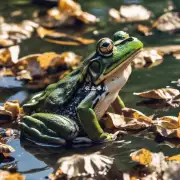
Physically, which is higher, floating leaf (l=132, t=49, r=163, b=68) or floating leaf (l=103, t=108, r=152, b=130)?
floating leaf (l=132, t=49, r=163, b=68)

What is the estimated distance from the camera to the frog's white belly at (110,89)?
12.1ft

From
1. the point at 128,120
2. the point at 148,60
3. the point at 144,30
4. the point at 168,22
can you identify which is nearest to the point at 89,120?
the point at 128,120

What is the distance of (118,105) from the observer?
4.02 meters

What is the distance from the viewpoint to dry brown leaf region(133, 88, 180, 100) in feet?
14.0

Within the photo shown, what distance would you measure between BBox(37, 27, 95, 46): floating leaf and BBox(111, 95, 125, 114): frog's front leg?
1910 mm

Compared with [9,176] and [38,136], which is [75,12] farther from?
[9,176]

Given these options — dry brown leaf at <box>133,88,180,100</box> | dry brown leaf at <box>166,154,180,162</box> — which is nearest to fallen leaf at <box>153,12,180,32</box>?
dry brown leaf at <box>133,88,180,100</box>

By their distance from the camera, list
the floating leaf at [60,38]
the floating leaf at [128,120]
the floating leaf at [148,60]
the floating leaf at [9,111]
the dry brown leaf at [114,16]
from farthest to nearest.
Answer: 1. the dry brown leaf at [114,16]
2. the floating leaf at [60,38]
3. the floating leaf at [148,60]
4. the floating leaf at [9,111]
5. the floating leaf at [128,120]

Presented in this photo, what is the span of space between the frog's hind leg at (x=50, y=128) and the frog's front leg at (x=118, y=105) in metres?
0.44

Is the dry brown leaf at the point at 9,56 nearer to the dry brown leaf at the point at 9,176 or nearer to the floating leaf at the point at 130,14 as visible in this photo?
the floating leaf at the point at 130,14

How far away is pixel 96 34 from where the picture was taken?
6133mm

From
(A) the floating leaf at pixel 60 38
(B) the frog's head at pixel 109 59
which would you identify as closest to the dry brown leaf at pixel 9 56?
(A) the floating leaf at pixel 60 38

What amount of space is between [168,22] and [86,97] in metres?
2.74

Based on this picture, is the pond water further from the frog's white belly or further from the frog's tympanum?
the frog's white belly
